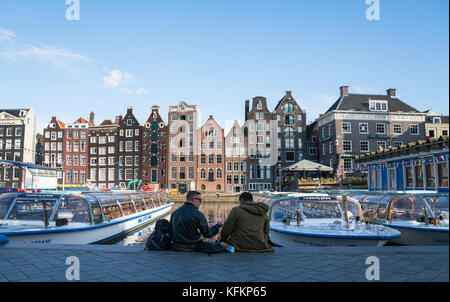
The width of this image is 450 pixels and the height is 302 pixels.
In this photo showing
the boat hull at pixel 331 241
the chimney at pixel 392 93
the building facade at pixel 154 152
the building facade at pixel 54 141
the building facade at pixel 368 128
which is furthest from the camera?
the building facade at pixel 54 141

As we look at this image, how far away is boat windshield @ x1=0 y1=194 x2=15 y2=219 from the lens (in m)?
12.4

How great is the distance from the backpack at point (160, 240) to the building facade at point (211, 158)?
51.1 m

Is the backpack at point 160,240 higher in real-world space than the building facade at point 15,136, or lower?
lower

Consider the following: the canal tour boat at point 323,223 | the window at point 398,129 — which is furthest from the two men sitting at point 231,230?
the window at point 398,129

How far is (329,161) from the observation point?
163 ft

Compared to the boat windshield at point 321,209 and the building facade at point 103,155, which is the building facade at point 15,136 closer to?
the building facade at point 103,155

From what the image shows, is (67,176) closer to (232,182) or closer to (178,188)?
(178,188)

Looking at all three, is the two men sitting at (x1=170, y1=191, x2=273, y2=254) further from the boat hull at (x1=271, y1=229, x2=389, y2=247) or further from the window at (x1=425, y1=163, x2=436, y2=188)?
the window at (x1=425, y1=163, x2=436, y2=188)

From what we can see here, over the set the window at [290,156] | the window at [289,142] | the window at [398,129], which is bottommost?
the window at [290,156]

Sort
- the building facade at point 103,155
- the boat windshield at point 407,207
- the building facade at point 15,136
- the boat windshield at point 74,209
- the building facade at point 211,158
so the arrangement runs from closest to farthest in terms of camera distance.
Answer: the boat windshield at point 407,207 < the boat windshield at point 74,209 < the building facade at point 211,158 < the building facade at point 103,155 < the building facade at point 15,136

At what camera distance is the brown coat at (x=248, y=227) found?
255 inches

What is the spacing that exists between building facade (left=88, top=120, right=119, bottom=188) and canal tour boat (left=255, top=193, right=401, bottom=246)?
55186mm

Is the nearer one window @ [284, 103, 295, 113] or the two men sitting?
the two men sitting

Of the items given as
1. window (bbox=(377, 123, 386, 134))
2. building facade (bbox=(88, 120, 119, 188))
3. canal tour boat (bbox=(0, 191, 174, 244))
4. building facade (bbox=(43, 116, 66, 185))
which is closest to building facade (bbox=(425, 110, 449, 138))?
window (bbox=(377, 123, 386, 134))
